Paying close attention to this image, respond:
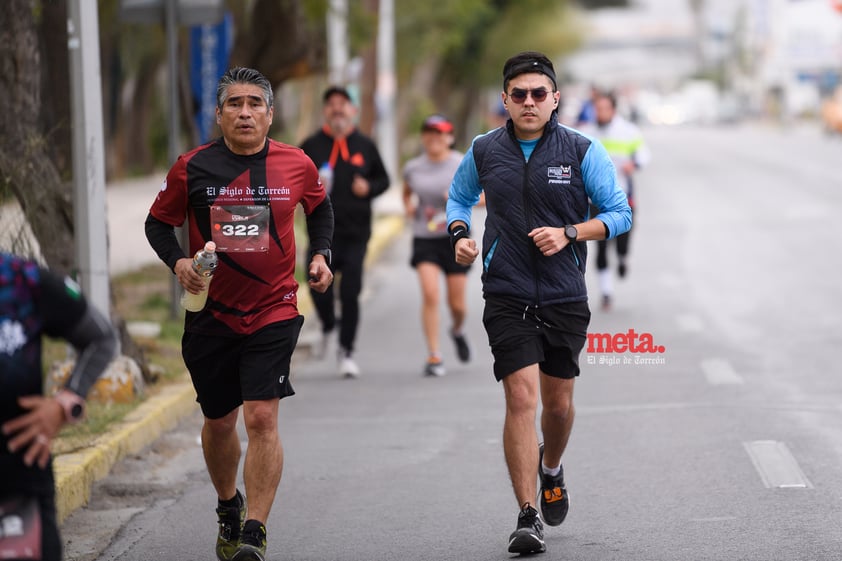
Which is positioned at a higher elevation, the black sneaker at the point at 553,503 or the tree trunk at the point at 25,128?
the tree trunk at the point at 25,128

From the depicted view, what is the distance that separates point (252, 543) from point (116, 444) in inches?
106

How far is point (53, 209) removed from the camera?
33.9 ft

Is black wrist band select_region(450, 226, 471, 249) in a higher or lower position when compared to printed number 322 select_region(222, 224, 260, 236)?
lower

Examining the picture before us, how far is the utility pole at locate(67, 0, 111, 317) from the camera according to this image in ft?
30.9

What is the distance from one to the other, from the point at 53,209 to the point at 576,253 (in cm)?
488

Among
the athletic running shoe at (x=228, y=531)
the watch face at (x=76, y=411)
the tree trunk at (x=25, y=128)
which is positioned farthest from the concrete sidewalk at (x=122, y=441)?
the watch face at (x=76, y=411)

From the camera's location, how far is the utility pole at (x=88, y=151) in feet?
30.9

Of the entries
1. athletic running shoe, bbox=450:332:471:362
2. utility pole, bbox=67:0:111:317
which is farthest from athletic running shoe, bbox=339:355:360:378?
utility pole, bbox=67:0:111:317

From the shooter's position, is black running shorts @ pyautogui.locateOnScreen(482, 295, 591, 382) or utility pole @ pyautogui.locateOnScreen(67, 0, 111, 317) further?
utility pole @ pyautogui.locateOnScreen(67, 0, 111, 317)

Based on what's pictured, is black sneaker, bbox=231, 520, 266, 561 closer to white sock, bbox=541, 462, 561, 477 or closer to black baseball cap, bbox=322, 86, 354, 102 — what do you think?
white sock, bbox=541, 462, 561, 477

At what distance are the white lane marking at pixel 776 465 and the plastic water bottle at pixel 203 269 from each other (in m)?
2.93

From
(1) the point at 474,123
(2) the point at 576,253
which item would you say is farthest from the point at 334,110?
(1) the point at 474,123

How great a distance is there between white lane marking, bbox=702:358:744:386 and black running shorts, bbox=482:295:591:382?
14.2 feet

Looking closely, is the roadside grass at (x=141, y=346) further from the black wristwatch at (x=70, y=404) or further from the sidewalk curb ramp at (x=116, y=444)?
the black wristwatch at (x=70, y=404)
